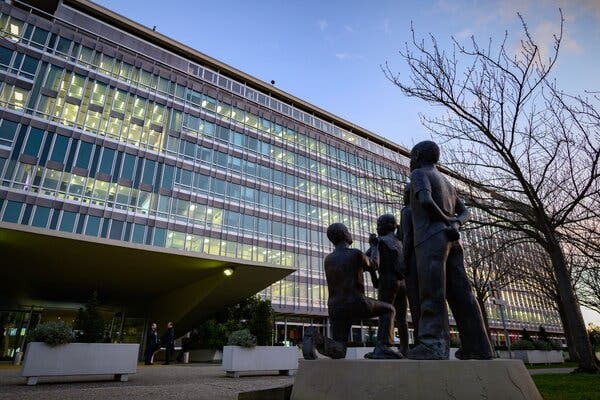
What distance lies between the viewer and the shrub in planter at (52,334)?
7934 mm

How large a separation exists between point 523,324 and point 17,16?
3092 inches

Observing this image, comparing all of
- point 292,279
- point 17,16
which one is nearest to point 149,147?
point 17,16

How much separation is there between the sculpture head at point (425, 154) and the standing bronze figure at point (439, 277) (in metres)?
0.16

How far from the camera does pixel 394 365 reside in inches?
117

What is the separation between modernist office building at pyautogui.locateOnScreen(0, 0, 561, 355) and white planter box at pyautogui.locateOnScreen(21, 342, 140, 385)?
4273 mm

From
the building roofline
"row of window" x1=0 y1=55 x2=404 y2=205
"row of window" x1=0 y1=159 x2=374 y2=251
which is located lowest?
"row of window" x1=0 y1=159 x2=374 y2=251

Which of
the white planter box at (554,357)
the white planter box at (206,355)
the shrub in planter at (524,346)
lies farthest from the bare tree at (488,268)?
the white planter box at (206,355)

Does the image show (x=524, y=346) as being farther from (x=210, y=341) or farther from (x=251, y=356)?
(x=210, y=341)

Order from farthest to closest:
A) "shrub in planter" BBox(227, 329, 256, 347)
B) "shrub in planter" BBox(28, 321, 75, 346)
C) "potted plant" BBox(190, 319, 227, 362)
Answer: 1. "potted plant" BBox(190, 319, 227, 362)
2. "shrub in planter" BBox(227, 329, 256, 347)
3. "shrub in planter" BBox(28, 321, 75, 346)

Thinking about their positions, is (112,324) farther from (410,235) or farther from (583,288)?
(583,288)

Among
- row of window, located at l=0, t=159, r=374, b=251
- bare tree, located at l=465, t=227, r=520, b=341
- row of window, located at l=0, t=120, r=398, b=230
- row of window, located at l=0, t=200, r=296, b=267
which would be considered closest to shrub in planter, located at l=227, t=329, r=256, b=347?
bare tree, located at l=465, t=227, r=520, b=341

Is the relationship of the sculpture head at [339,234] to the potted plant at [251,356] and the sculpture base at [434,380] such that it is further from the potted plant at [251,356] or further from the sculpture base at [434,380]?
the potted plant at [251,356]

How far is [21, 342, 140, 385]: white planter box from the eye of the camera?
302 inches

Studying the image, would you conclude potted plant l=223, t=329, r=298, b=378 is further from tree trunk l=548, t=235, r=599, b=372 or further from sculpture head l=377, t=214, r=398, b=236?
tree trunk l=548, t=235, r=599, b=372
